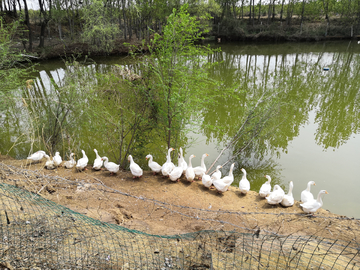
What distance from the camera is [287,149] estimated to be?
1083cm

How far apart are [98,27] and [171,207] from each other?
77.6ft

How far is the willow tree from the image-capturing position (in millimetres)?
7418

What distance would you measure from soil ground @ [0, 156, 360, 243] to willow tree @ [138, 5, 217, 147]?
91.6 inches

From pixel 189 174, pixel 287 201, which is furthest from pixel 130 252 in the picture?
pixel 287 201

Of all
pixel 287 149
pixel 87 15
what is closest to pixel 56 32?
pixel 87 15

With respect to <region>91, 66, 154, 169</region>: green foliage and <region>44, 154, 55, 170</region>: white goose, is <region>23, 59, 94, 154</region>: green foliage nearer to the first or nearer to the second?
<region>44, 154, 55, 170</region>: white goose

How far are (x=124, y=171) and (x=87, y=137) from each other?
3.65m

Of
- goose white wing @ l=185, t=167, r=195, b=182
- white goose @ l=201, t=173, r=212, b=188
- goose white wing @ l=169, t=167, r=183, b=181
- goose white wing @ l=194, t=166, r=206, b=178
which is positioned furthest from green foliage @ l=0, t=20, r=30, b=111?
white goose @ l=201, t=173, r=212, b=188

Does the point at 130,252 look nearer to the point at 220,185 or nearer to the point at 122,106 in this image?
the point at 220,185

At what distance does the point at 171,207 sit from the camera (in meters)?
6.51

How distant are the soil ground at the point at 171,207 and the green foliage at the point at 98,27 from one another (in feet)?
68.4

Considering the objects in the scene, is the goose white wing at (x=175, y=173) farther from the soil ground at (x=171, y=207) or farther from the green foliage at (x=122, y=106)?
the green foliage at (x=122, y=106)

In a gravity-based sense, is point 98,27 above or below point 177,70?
above

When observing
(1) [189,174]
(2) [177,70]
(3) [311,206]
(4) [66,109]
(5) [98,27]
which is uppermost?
(5) [98,27]
